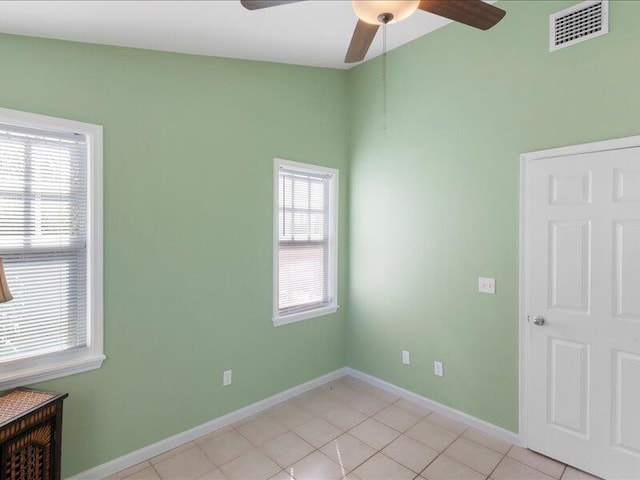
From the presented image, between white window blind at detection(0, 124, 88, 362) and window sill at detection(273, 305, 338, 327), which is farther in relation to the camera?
window sill at detection(273, 305, 338, 327)

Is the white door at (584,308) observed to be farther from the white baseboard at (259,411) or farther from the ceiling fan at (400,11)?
the ceiling fan at (400,11)

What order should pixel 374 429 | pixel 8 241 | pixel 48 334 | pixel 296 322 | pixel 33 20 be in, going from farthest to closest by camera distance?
pixel 296 322 → pixel 374 429 → pixel 48 334 → pixel 8 241 → pixel 33 20

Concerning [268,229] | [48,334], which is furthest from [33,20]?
[268,229]

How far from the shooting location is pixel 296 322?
128 inches

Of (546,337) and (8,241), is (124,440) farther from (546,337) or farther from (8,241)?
(546,337)

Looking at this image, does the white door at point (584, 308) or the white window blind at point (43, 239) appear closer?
the white window blind at point (43, 239)

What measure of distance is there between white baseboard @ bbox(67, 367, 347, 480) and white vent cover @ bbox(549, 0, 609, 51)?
334 cm

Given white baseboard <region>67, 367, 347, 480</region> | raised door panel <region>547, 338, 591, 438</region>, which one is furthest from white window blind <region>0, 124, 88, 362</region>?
raised door panel <region>547, 338, 591, 438</region>

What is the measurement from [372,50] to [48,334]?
331cm

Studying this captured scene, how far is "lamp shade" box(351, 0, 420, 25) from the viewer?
4.07 ft

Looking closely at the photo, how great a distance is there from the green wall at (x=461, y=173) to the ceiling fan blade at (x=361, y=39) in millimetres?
1413

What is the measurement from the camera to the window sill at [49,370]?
1890 mm

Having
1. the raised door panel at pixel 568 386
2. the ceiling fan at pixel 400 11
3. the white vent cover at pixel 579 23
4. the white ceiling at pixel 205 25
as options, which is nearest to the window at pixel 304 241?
the white ceiling at pixel 205 25

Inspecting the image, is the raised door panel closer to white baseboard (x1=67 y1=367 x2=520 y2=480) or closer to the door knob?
the door knob
